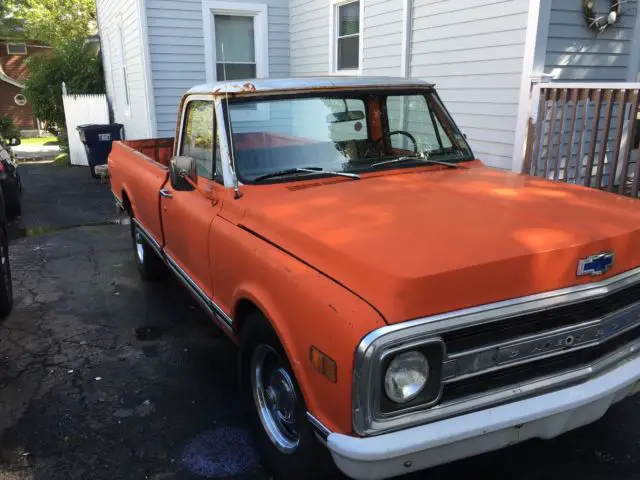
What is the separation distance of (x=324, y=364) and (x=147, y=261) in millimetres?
3879

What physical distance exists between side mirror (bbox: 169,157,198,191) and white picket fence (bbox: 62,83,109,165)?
12392mm

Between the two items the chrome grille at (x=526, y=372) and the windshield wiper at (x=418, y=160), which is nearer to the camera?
the chrome grille at (x=526, y=372)

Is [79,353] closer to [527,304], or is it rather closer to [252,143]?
[252,143]

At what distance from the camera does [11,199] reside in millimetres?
8516

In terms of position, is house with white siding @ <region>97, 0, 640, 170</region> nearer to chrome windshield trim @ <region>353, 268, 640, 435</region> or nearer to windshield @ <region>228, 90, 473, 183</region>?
windshield @ <region>228, 90, 473, 183</region>

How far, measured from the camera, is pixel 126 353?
4.07 meters

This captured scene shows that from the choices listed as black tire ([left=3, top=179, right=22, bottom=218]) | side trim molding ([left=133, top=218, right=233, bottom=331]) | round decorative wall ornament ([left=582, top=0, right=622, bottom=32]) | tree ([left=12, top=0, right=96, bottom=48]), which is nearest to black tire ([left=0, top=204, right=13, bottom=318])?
side trim molding ([left=133, top=218, right=233, bottom=331])

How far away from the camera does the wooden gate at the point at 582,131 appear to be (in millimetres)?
5117

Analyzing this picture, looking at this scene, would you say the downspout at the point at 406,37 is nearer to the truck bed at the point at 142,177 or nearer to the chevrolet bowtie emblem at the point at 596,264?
the truck bed at the point at 142,177

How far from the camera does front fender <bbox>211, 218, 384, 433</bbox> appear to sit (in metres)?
1.86

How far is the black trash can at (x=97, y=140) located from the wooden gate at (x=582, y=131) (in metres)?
9.91

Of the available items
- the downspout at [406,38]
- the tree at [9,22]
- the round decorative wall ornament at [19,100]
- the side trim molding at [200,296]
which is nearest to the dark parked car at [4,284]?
the side trim molding at [200,296]

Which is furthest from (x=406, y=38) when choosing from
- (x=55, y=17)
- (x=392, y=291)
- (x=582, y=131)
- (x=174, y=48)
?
(x=55, y=17)

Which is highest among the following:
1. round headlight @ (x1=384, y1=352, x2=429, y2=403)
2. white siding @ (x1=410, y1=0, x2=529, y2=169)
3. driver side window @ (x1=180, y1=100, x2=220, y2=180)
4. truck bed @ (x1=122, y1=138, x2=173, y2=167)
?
white siding @ (x1=410, y1=0, x2=529, y2=169)
